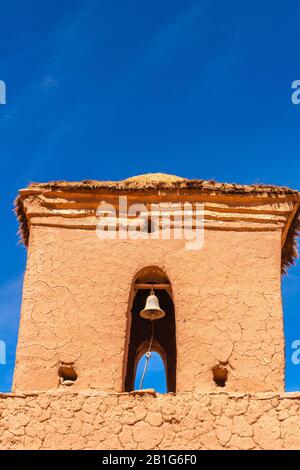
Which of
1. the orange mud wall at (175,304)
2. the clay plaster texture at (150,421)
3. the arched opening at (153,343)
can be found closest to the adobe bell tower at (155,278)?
the orange mud wall at (175,304)

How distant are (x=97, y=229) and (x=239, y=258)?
5.32 feet

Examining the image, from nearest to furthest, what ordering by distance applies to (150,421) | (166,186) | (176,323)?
(150,421) < (176,323) < (166,186)

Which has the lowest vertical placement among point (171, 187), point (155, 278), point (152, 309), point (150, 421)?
point (150, 421)

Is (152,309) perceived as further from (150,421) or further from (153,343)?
(153,343)

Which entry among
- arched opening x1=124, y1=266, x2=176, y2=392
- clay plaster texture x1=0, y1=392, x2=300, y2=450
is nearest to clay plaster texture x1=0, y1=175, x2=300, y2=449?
clay plaster texture x1=0, y1=392, x2=300, y2=450

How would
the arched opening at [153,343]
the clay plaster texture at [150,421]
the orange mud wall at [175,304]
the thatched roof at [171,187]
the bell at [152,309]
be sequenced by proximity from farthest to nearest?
1. the arched opening at [153,343]
2. the thatched roof at [171,187]
3. the bell at [152,309]
4. the orange mud wall at [175,304]
5. the clay plaster texture at [150,421]

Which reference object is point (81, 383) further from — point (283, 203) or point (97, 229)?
point (283, 203)

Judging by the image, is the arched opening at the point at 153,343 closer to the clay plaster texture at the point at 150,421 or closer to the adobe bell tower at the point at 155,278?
the adobe bell tower at the point at 155,278

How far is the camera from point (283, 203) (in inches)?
371

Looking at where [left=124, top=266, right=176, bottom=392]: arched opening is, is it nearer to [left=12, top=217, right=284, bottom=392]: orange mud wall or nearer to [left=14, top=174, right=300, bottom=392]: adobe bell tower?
[left=14, top=174, right=300, bottom=392]: adobe bell tower

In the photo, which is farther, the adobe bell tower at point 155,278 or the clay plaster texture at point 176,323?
the adobe bell tower at point 155,278

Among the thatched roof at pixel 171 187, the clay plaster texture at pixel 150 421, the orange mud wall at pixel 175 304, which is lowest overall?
the clay plaster texture at pixel 150 421

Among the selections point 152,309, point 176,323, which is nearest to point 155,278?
point 152,309
